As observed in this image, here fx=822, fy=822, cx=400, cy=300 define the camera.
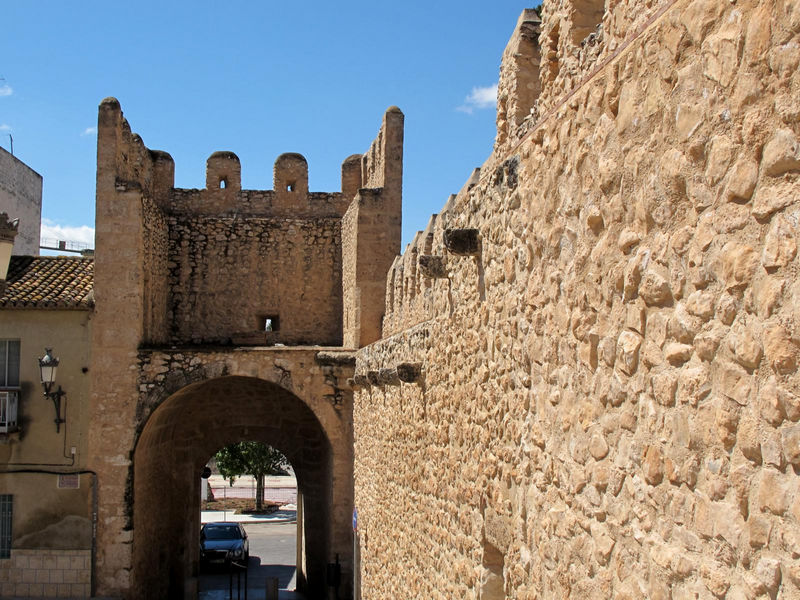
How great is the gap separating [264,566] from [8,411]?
956 centimetres

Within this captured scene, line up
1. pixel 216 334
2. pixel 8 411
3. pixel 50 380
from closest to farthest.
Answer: pixel 50 380, pixel 8 411, pixel 216 334

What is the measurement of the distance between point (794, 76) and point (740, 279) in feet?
1.77

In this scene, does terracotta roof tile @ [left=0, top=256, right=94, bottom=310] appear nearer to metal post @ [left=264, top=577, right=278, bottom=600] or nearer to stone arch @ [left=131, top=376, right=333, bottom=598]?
stone arch @ [left=131, top=376, right=333, bottom=598]

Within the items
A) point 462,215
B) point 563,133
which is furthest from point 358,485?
point 563,133

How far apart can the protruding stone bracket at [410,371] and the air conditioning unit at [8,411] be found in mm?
8345

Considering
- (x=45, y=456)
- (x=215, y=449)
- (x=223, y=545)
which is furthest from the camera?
(x=223, y=545)

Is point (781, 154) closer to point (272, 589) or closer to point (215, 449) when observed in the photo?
point (272, 589)

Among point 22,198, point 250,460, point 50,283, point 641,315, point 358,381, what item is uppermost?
point 22,198

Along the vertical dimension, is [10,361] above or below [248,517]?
above

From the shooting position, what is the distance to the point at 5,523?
13.1 metres

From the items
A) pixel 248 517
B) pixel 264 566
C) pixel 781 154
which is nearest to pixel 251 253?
pixel 264 566

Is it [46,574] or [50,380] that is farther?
[46,574]

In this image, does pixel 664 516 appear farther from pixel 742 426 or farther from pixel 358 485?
pixel 358 485

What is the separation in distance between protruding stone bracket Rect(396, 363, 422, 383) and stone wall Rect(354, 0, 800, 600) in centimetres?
167
